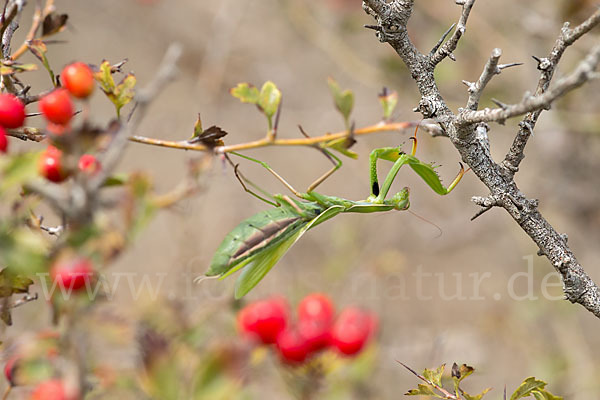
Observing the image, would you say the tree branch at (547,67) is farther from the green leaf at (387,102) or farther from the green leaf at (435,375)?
the green leaf at (435,375)

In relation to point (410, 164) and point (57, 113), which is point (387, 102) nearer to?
point (410, 164)

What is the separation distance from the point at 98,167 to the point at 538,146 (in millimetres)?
2361

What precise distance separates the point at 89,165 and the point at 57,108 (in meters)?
0.07

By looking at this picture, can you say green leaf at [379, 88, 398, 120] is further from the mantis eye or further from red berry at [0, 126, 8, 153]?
red berry at [0, 126, 8, 153]

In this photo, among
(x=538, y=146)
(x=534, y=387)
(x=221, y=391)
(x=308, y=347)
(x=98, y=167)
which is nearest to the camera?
(x=221, y=391)

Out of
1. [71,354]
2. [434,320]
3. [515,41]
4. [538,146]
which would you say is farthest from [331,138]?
[434,320]

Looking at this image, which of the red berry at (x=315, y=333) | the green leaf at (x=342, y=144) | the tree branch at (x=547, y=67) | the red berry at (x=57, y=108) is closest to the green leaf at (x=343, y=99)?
the green leaf at (x=342, y=144)

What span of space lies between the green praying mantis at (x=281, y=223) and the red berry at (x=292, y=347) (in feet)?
0.60

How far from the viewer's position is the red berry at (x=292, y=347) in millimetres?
1119

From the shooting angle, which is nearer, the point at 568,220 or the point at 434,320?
the point at 568,220

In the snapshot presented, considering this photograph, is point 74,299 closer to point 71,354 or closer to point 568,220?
point 71,354

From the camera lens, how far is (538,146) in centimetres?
253

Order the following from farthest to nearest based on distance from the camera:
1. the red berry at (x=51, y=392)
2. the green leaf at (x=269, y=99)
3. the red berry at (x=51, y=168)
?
the green leaf at (x=269, y=99) → the red berry at (x=51, y=168) → the red berry at (x=51, y=392)

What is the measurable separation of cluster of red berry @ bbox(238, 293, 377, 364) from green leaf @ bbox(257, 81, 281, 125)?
0.49 meters
